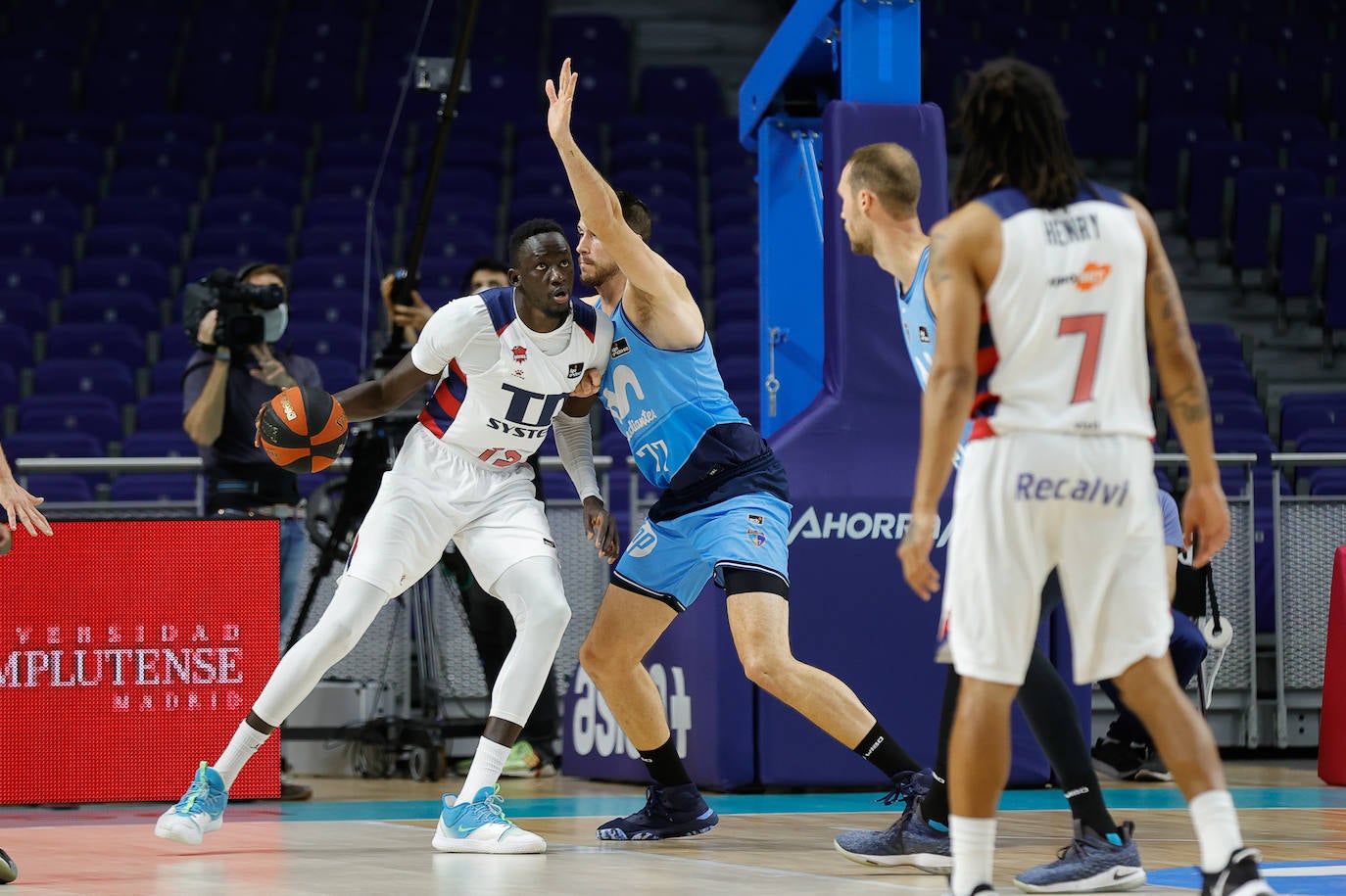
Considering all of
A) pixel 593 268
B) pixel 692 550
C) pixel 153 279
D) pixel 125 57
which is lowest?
pixel 692 550

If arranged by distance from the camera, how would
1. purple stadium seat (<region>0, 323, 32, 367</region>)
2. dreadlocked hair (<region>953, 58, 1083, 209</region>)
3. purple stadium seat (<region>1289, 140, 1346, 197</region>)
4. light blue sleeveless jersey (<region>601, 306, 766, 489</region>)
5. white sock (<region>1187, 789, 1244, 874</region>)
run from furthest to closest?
1. purple stadium seat (<region>1289, 140, 1346, 197</region>)
2. purple stadium seat (<region>0, 323, 32, 367</region>)
3. light blue sleeveless jersey (<region>601, 306, 766, 489</region>)
4. dreadlocked hair (<region>953, 58, 1083, 209</region>)
5. white sock (<region>1187, 789, 1244, 874</region>)

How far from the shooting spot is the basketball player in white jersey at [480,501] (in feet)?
16.8

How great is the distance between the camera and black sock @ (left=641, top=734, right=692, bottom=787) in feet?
18.0

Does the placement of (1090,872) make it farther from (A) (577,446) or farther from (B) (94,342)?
(B) (94,342)

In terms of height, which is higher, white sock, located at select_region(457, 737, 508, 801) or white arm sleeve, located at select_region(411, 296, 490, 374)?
white arm sleeve, located at select_region(411, 296, 490, 374)

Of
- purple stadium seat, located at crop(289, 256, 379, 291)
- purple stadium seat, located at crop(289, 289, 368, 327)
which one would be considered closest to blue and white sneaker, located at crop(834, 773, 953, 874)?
purple stadium seat, located at crop(289, 289, 368, 327)

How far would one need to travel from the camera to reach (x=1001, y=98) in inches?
135

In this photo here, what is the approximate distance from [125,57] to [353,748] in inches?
412

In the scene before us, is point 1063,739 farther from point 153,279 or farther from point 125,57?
point 125,57

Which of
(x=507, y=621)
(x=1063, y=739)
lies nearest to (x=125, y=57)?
(x=507, y=621)

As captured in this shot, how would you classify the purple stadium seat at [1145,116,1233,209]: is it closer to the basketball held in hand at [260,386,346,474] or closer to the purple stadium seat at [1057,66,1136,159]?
the purple stadium seat at [1057,66,1136,159]

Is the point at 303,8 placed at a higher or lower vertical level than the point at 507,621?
higher

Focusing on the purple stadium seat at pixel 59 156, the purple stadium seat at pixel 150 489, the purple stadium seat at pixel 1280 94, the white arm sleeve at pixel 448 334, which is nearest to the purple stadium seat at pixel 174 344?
the purple stadium seat at pixel 150 489

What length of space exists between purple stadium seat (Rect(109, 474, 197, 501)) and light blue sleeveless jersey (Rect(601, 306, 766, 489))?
5879 millimetres
